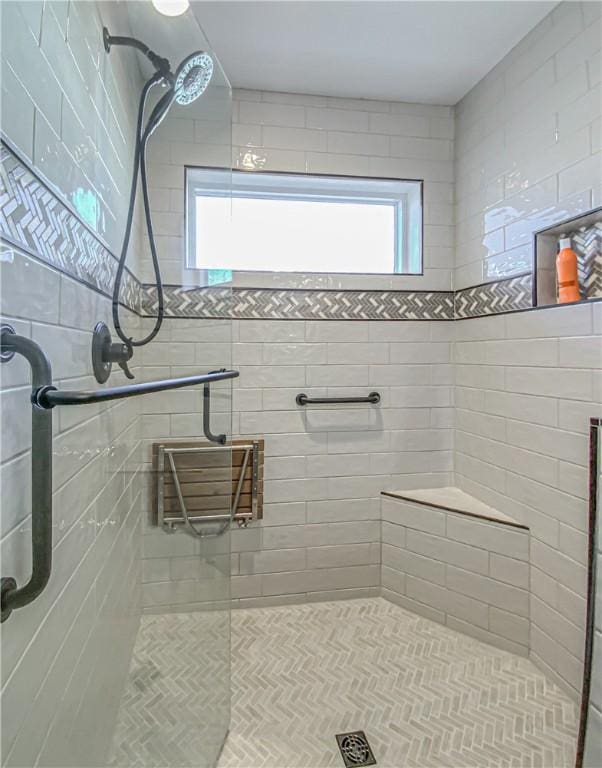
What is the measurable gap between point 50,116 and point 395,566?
2.05 meters

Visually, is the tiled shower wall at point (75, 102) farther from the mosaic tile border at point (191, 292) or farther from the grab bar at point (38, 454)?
the grab bar at point (38, 454)

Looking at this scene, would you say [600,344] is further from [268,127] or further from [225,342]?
[268,127]

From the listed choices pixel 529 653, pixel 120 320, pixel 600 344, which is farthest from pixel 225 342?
pixel 529 653

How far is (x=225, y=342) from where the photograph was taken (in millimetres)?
1661

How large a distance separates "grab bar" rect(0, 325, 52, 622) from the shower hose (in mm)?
647

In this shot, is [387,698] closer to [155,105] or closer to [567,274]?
[567,274]

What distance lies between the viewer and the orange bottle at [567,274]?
144 centimetres

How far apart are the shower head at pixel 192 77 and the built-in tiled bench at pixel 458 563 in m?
1.86

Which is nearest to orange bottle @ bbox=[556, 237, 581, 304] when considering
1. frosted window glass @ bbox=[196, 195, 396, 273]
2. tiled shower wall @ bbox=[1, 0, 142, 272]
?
frosted window glass @ bbox=[196, 195, 396, 273]

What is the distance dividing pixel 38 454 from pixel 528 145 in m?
1.93

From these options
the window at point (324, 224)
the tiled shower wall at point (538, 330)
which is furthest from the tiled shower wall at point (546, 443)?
the window at point (324, 224)

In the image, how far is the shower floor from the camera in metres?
1.22

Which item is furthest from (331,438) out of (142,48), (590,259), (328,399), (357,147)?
(142,48)

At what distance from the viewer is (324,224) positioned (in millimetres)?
2119
